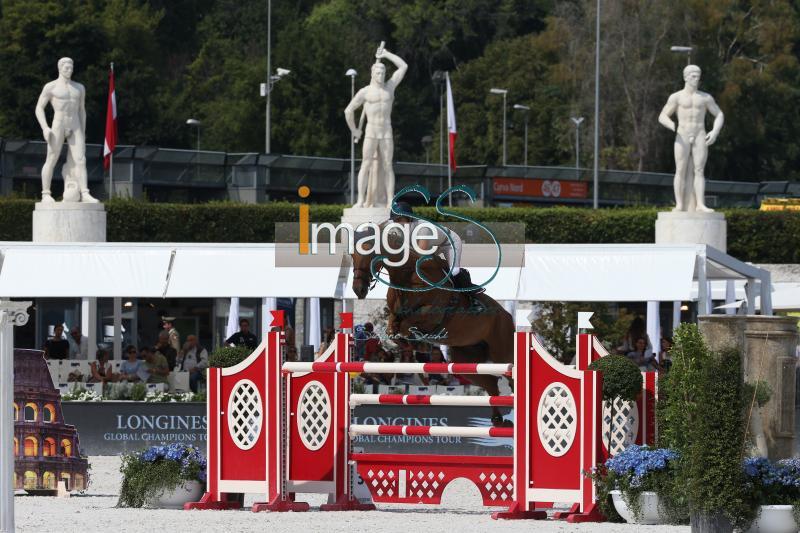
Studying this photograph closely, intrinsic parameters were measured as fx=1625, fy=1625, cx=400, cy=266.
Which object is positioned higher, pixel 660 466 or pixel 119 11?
pixel 119 11

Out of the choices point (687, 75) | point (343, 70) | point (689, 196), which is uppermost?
point (343, 70)

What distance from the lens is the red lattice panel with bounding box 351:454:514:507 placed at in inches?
434

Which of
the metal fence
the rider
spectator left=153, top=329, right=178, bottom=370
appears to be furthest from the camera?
the metal fence

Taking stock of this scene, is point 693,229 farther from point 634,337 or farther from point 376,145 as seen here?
point 376,145

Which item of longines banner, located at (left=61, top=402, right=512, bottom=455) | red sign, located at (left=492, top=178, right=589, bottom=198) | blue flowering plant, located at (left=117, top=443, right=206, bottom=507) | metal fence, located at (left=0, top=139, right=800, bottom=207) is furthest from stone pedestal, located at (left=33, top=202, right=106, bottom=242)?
red sign, located at (left=492, top=178, right=589, bottom=198)

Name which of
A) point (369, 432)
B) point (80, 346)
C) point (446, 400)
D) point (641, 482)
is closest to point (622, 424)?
point (641, 482)

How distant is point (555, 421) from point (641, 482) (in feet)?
3.13

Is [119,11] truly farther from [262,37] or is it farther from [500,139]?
[500,139]

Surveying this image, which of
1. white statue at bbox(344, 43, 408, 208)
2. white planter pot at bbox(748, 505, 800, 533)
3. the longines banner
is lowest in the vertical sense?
the longines banner

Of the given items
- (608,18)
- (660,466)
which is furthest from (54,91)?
(608,18)

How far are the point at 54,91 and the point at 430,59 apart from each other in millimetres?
43042

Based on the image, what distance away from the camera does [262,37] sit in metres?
67.0

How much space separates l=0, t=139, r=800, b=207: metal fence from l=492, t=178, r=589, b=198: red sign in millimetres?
28

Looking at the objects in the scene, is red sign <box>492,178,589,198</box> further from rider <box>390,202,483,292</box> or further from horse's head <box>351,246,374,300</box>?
horse's head <box>351,246,374,300</box>
